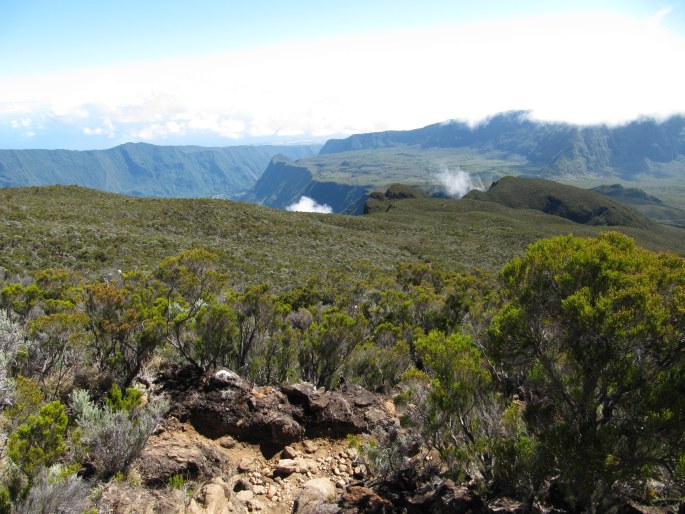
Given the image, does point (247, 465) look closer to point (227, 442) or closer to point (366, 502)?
point (227, 442)

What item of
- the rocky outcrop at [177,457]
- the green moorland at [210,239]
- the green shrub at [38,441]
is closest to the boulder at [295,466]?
the rocky outcrop at [177,457]

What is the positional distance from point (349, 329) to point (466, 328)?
18.8 feet

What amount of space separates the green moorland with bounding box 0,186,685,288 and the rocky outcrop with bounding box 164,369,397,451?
58.3 feet

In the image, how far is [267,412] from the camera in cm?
891

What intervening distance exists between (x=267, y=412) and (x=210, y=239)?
35.0m

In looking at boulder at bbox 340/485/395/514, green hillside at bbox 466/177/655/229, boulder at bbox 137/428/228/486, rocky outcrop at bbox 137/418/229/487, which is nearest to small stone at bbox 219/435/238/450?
rocky outcrop at bbox 137/418/229/487

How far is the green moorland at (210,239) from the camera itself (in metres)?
28.1

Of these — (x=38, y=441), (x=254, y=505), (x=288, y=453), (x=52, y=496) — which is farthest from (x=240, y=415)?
(x=52, y=496)

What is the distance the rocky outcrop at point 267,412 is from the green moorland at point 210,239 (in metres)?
17.8

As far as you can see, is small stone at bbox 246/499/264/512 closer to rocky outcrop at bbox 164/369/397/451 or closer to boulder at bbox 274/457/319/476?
boulder at bbox 274/457/319/476

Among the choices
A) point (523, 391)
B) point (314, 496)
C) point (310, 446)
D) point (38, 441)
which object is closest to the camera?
point (38, 441)

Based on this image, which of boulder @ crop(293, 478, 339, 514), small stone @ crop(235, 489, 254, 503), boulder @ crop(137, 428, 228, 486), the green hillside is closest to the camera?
boulder @ crop(293, 478, 339, 514)

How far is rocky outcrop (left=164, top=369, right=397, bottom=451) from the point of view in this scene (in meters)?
8.65

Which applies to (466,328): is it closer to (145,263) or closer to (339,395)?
(339,395)
